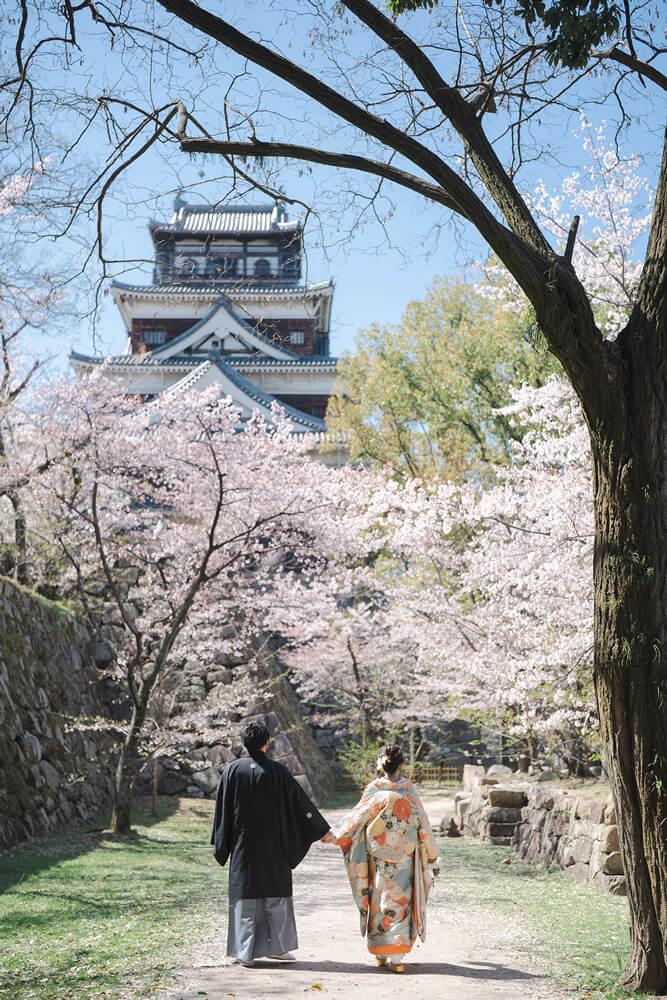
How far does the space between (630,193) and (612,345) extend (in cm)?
705

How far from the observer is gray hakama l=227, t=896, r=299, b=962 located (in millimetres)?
4832

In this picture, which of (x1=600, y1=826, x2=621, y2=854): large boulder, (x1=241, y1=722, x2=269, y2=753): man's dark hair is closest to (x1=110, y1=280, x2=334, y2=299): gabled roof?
(x1=600, y1=826, x2=621, y2=854): large boulder

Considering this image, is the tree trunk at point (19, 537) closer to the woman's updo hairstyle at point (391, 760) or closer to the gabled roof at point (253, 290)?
the woman's updo hairstyle at point (391, 760)

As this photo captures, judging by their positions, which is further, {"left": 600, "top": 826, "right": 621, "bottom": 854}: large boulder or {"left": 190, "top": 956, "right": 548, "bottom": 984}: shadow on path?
{"left": 600, "top": 826, "right": 621, "bottom": 854}: large boulder

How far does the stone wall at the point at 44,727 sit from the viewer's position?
9852 mm

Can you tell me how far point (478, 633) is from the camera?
45.0 feet

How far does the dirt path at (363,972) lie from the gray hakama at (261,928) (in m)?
0.09

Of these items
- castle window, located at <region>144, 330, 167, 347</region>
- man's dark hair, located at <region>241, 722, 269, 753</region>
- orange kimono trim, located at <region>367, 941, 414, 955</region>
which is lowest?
orange kimono trim, located at <region>367, 941, 414, 955</region>

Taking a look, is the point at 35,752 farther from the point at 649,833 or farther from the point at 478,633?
the point at 649,833

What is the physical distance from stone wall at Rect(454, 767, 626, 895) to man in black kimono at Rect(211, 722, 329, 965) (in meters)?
4.21

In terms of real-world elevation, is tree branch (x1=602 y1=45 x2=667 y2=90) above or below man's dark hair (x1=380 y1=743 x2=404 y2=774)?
above

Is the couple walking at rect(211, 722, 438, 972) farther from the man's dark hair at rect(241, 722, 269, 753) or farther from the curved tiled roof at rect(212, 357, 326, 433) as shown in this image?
the curved tiled roof at rect(212, 357, 326, 433)

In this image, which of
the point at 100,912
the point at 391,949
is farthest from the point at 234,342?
the point at 391,949

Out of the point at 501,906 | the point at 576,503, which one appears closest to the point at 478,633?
the point at 576,503
